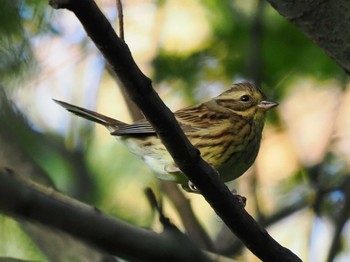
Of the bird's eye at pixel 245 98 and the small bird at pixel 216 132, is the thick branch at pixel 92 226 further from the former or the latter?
the bird's eye at pixel 245 98

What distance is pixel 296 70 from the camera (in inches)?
221

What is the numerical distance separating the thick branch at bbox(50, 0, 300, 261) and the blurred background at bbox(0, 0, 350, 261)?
1138 mm

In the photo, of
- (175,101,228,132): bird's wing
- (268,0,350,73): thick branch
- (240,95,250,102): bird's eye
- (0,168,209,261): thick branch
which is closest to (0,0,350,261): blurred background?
(240,95,250,102): bird's eye

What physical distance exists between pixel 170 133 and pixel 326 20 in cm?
120

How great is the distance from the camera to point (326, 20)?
3.83 meters

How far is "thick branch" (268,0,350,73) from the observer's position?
3.79m

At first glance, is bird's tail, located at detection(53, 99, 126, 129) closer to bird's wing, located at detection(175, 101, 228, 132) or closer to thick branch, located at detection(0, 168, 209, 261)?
bird's wing, located at detection(175, 101, 228, 132)

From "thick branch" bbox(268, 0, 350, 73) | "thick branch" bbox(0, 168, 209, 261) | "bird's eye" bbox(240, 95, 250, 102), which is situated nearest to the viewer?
"thick branch" bbox(0, 168, 209, 261)

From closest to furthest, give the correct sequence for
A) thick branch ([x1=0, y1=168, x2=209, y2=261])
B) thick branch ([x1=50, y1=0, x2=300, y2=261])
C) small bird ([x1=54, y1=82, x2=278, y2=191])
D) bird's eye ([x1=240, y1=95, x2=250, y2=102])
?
thick branch ([x1=0, y1=168, x2=209, y2=261])
thick branch ([x1=50, y1=0, x2=300, y2=261])
small bird ([x1=54, y1=82, x2=278, y2=191])
bird's eye ([x1=240, y1=95, x2=250, y2=102])

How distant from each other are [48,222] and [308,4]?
1864 mm

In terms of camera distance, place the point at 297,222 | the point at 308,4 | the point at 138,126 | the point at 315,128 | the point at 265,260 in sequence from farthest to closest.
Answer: the point at 315,128 → the point at 297,222 → the point at 138,126 → the point at 308,4 → the point at 265,260

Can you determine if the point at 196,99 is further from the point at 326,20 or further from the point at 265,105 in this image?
the point at 326,20

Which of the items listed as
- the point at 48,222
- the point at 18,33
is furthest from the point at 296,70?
the point at 48,222

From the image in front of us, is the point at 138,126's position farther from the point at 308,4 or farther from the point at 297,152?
the point at 297,152
